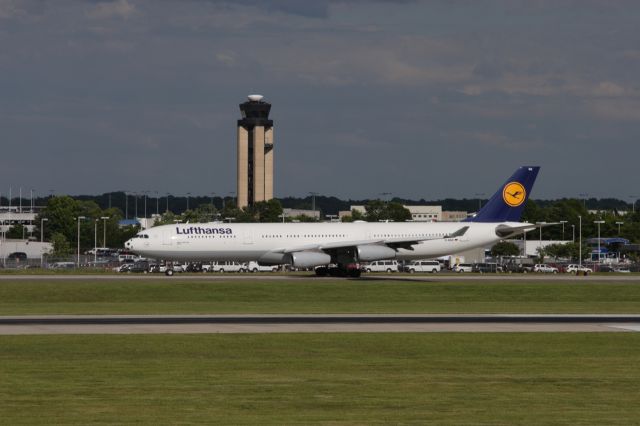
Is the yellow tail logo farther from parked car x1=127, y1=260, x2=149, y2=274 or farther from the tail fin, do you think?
parked car x1=127, y1=260, x2=149, y2=274

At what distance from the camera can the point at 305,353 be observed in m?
32.9

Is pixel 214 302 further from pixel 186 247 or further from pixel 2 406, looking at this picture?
pixel 2 406

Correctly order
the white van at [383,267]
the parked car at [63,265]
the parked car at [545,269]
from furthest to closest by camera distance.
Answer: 1. the parked car at [545,269]
2. the white van at [383,267]
3. the parked car at [63,265]

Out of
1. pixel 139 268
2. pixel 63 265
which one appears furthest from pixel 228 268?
pixel 63 265

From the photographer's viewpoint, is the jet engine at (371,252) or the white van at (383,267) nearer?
the jet engine at (371,252)

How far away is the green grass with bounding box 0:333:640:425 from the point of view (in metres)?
23.0

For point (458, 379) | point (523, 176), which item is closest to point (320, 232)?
point (523, 176)

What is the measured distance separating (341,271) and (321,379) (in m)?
55.4

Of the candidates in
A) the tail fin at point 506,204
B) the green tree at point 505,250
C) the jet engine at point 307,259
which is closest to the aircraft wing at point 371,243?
the jet engine at point 307,259

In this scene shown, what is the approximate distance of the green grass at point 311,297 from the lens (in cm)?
5309

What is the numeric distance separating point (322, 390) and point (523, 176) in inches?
2694

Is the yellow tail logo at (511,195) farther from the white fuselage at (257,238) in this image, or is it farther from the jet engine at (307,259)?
the jet engine at (307,259)

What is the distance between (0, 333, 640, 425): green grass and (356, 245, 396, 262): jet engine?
4258 cm

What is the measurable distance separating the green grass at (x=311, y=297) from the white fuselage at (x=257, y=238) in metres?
10.0
